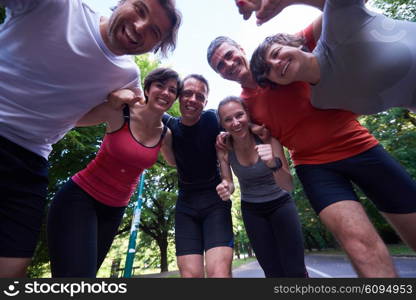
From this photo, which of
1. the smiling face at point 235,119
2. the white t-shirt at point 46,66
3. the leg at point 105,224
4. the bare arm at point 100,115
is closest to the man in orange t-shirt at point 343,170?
the smiling face at point 235,119

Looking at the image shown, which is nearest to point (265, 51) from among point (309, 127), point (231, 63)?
point (231, 63)

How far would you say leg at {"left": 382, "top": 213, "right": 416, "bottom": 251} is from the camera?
2150 mm

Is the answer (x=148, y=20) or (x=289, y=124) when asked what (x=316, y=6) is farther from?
(x=148, y=20)

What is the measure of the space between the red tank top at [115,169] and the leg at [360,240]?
5.74 ft

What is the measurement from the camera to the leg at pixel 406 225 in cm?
215

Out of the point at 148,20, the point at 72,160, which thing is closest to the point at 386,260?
the point at 148,20

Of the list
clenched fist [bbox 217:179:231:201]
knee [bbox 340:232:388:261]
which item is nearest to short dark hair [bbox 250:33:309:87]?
clenched fist [bbox 217:179:231:201]

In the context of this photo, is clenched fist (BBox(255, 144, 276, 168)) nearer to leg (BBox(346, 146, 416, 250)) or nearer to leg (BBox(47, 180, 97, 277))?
leg (BBox(346, 146, 416, 250))

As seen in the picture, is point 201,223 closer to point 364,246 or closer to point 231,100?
point 231,100

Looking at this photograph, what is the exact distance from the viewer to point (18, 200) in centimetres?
212

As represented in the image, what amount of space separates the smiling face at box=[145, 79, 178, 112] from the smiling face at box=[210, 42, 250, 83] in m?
0.59

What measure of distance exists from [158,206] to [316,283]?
15.9 metres

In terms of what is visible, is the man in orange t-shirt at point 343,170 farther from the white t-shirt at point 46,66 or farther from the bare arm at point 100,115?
the white t-shirt at point 46,66

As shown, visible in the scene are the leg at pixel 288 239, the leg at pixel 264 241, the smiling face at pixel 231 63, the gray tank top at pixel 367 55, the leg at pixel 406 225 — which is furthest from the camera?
the smiling face at pixel 231 63
